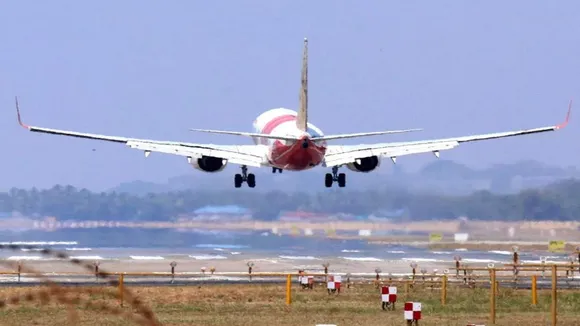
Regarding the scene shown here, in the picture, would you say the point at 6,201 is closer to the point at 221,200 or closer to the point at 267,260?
the point at 221,200

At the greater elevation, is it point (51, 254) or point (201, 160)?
point (201, 160)

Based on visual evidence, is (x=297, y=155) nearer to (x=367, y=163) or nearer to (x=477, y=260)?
(x=367, y=163)

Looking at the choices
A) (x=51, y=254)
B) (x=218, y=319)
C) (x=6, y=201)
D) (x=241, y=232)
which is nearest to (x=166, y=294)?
(x=218, y=319)

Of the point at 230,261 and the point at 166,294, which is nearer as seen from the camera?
the point at 166,294

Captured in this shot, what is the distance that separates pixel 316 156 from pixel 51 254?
202ft

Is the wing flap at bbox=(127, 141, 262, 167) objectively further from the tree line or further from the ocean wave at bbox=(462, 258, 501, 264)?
the tree line

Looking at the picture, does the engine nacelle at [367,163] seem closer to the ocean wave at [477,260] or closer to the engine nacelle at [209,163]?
the engine nacelle at [209,163]

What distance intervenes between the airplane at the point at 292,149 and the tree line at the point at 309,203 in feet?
73.7

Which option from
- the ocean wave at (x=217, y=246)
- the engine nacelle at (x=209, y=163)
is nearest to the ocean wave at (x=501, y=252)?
the ocean wave at (x=217, y=246)

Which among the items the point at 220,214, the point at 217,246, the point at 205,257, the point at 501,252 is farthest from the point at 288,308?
the point at 220,214

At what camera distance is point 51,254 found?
10.4 metres

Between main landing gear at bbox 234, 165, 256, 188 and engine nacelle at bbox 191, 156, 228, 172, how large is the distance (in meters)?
2.94

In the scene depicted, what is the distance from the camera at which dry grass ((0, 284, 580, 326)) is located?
34.2 m

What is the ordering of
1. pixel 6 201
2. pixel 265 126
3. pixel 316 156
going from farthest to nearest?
pixel 6 201 < pixel 265 126 < pixel 316 156
